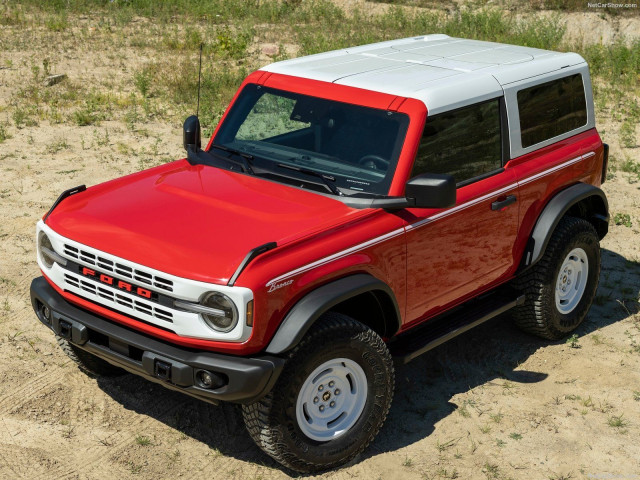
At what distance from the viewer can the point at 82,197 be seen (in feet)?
17.9

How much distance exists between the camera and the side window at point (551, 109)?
6.06 meters

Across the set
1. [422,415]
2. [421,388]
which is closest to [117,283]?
[422,415]

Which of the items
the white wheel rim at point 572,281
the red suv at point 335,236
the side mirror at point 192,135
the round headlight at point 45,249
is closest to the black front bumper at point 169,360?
the red suv at point 335,236

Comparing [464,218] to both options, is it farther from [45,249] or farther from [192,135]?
[45,249]

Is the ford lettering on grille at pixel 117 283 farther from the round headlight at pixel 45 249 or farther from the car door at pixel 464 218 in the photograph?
the car door at pixel 464 218

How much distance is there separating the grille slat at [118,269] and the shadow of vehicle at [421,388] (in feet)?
4.05

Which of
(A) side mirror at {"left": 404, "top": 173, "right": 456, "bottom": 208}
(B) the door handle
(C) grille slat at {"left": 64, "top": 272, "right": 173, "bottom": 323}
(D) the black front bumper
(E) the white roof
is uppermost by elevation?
(E) the white roof

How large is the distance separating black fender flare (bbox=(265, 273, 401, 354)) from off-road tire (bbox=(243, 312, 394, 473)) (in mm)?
124

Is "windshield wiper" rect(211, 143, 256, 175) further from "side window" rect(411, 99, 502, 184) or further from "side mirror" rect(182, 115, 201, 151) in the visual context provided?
"side window" rect(411, 99, 502, 184)

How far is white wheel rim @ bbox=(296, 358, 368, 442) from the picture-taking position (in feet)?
16.1

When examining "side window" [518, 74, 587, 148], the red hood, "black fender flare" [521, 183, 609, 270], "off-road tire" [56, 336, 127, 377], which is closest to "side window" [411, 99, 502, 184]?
"side window" [518, 74, 587, 148]

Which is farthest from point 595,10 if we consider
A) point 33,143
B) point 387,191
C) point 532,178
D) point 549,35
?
point 387,191

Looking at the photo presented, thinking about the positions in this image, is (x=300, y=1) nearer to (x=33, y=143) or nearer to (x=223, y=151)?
(x=33, y=143)

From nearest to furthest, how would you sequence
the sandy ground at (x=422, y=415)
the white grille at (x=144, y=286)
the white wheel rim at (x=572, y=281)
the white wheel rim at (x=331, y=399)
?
the white grille at (x=144, y=286)
the white wheel rim at (x=331, y=399)
the sandy ground at (x=422, y=415)
the white wheel rim at (x=572, y=281)
